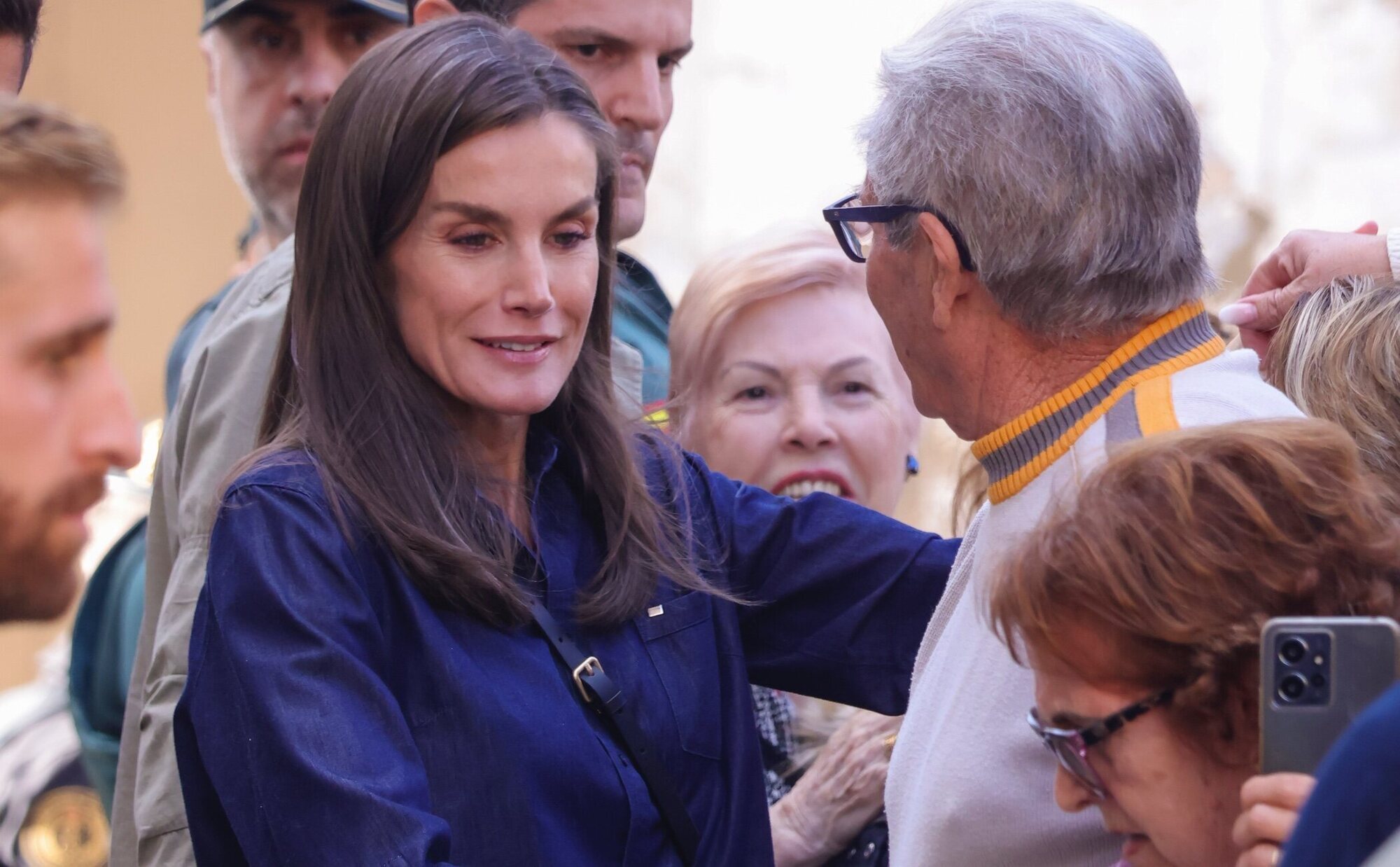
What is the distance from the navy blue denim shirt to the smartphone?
0.82m

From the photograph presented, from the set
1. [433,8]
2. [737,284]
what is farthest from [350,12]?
[737,284]

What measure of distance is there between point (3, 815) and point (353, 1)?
176 cm

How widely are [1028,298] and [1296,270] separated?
2.14 ft

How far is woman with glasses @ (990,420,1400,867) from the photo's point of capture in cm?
141

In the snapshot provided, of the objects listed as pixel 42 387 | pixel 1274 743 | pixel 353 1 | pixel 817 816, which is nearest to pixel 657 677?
pixel 817 816

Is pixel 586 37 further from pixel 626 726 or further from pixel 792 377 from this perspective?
pixel 626 726

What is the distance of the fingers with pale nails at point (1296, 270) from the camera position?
223 cm

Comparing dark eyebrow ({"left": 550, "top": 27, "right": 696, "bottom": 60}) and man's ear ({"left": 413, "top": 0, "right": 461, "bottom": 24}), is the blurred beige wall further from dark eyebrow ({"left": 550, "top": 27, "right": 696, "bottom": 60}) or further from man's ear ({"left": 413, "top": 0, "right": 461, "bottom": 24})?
dark eyebrow ({"left": 550, "top": 27, "right": 696, "bottom": 60})

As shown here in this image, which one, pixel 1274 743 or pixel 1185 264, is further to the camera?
pixel 1185 264

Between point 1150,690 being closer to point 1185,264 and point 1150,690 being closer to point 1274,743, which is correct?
point 1274,743

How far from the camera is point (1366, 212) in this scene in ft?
19.2

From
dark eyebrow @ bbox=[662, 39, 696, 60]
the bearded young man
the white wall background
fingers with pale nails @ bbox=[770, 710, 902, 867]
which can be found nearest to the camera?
the bearded young man

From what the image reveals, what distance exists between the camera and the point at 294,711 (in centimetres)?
170

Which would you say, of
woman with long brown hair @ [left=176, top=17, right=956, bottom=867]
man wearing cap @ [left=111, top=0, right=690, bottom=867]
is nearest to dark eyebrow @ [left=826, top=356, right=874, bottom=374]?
man wearing cap @ [left=111, top=0, right=690, bottom=867]
